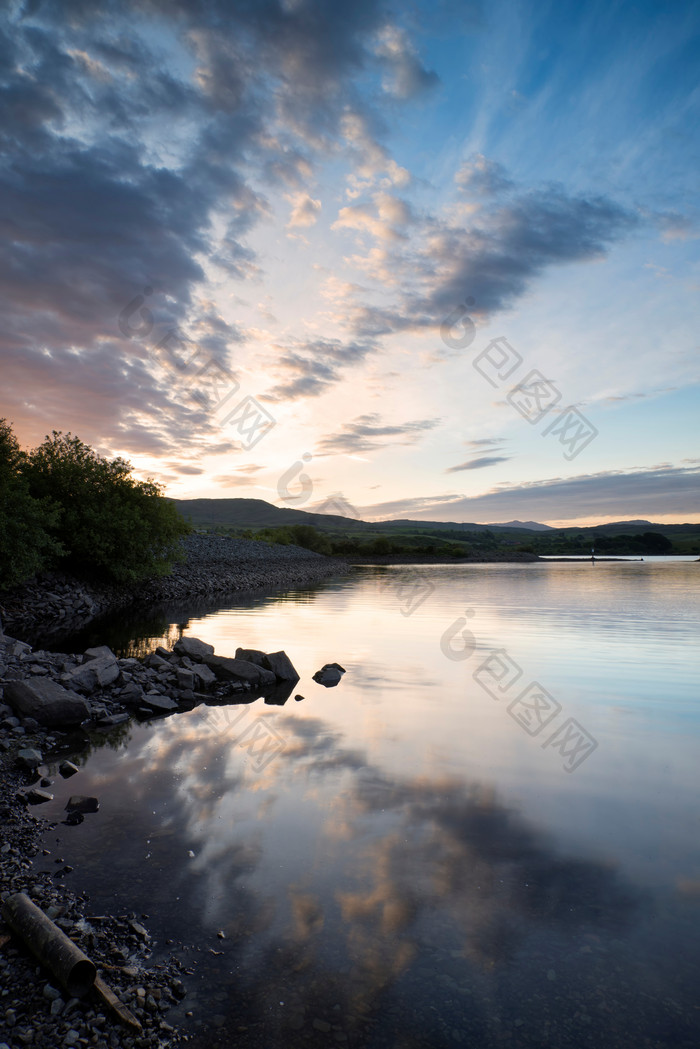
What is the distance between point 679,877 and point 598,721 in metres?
7.09

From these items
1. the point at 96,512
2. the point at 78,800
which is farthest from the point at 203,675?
the point at 96,512

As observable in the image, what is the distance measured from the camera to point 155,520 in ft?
164

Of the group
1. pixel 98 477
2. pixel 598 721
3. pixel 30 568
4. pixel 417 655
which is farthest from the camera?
pixel 98 477

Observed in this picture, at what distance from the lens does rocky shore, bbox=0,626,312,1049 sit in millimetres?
4664

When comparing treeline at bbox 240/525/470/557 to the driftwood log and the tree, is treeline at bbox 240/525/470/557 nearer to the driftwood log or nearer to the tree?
the tree

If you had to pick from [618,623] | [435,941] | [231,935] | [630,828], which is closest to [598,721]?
[630,828]

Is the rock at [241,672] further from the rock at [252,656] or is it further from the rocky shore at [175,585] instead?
the rocky shore at [175,585]

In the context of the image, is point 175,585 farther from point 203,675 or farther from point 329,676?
point 329,676

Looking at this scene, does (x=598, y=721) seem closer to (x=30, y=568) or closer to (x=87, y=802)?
(x=87, y=802)

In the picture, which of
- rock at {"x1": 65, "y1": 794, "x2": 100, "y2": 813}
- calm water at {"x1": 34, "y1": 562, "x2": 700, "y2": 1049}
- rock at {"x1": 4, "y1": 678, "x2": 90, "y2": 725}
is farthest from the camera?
rock at {"x1": 4, "y1": 678, "x2": 90, "y2": 725}

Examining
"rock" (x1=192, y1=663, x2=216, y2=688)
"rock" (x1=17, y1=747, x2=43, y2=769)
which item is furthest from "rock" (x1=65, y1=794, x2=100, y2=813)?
"rock" (x1=192, y1=663, x2=216, y2=688)

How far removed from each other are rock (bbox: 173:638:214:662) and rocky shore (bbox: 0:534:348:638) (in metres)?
12.5

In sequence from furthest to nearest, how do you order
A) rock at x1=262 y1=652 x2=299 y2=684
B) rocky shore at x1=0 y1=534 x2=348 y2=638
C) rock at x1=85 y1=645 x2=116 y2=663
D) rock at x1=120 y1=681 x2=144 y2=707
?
rocky shore at x1=0 y1=534 x2=348 y2=638 → rock at x1=262 y1=652 x2=299 y2=684 → rock at x1=85 y1=645 x2=116 y2=663 → rock at x1=120 y1=681 x2=144 y2=707

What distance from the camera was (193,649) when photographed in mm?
18953
